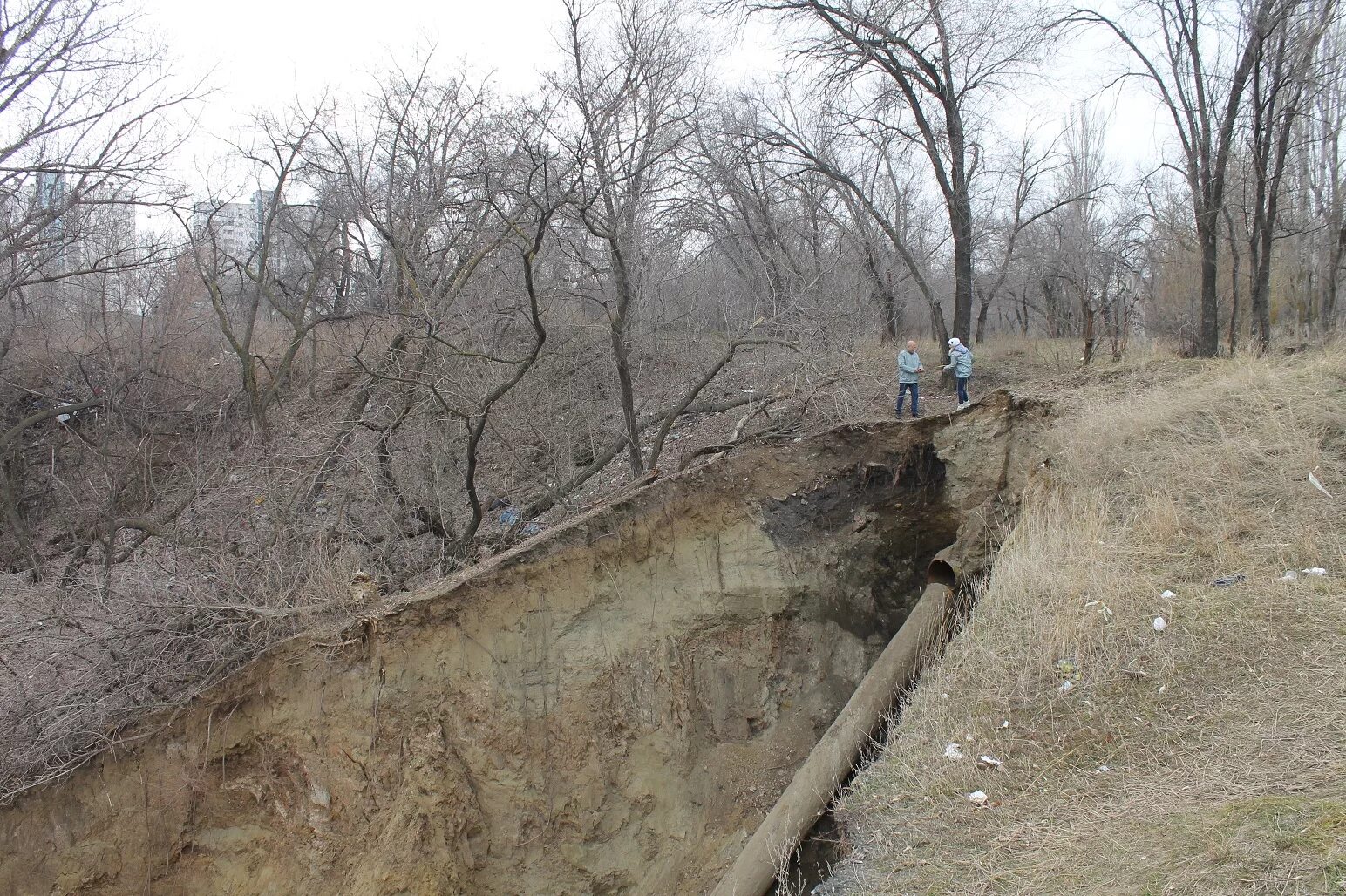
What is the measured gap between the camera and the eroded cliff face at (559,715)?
20.3 ft

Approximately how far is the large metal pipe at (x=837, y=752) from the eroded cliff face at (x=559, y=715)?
37.5 inches

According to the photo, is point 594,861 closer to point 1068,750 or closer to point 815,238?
point 1068,750

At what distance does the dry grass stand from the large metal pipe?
2.30 feet

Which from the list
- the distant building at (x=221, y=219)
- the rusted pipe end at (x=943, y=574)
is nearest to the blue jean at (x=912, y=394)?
the rusted pipe end at (x=943, y=574)

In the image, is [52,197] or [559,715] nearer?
[559,715]

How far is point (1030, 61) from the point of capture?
16062 mm

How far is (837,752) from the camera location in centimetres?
614

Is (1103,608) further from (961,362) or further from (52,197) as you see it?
(52,197)

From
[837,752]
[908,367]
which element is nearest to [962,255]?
[908,367]

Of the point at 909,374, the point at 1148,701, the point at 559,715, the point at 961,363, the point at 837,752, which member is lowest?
the point at 837,752

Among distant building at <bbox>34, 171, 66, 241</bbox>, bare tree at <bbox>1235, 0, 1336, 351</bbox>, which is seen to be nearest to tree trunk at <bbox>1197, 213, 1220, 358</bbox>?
bare tree at <bbox>1235, 0, 1336, 351</bbox>

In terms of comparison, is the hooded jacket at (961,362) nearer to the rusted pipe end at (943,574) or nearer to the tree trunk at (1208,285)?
the tree trunk at (1208,285)

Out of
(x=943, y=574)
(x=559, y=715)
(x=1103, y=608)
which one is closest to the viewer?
(x=1103, y=608)

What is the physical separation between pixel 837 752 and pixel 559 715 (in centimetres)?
229
